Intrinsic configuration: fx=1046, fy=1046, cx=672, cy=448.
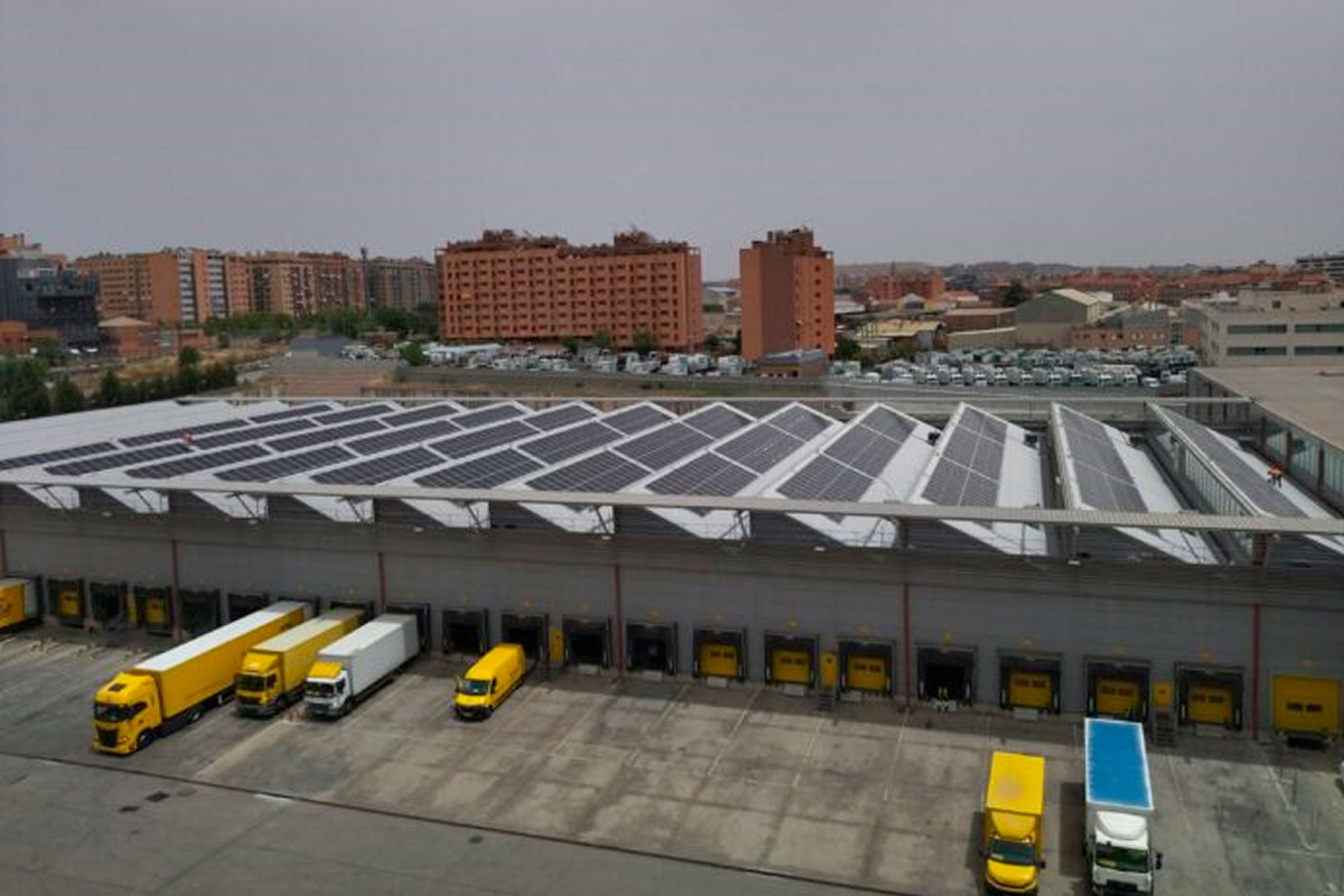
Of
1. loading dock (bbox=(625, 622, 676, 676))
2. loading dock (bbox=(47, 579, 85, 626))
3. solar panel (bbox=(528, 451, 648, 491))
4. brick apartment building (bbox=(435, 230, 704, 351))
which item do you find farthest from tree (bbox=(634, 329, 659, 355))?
loading dock (bbox=(625, 622, 676, 676))

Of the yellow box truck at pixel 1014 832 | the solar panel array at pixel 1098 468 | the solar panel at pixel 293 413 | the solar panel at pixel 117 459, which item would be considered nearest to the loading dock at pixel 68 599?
the solar panel at pixel 117 459

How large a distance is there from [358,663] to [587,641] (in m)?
4.29

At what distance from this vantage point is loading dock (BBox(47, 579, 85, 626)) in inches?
955

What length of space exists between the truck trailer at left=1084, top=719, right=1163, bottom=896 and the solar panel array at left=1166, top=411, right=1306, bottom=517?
729cm

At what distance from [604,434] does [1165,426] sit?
53.0ft

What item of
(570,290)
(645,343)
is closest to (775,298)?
(645,343)

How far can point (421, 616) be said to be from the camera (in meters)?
21.5

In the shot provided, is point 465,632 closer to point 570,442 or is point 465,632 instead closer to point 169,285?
point 570,442

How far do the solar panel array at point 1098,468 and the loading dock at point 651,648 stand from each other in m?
8.66

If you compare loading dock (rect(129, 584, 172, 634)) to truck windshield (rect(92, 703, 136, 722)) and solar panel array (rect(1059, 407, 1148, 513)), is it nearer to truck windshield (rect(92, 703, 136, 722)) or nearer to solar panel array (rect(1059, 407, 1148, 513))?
truck windshield (rect(92, 703, 136, 722))

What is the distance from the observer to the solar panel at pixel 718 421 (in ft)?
105

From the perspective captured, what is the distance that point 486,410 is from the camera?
36344 millimetres

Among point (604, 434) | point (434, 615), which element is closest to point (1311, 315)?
point (604, 434)

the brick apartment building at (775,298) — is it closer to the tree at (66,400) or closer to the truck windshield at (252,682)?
the tree at (66,400)
